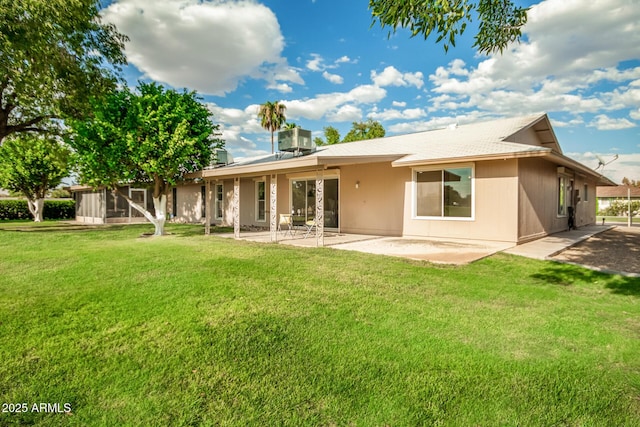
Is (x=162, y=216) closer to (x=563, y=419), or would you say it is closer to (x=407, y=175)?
(x=407, y=175)

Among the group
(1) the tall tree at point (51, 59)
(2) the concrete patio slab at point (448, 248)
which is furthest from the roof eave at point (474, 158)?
(1) the tall tree at point (51, 59)

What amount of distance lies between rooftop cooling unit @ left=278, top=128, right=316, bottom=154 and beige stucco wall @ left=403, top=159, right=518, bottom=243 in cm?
622

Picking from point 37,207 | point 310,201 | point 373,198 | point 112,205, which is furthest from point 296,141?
point 37,207

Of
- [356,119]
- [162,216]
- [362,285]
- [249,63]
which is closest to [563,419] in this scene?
[362,285]

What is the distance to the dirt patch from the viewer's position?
6.93 meters

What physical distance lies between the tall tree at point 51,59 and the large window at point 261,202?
718cm

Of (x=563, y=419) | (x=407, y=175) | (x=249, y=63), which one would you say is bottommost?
(x=563, y=419)

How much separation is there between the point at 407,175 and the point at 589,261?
5411 millimetres

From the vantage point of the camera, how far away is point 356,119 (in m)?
42.3

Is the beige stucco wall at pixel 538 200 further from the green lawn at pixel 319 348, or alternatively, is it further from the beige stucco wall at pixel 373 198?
the green lawn at pixel 319 348

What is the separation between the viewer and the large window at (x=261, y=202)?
16500mm

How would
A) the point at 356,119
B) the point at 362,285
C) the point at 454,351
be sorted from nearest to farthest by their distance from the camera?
the point at 454,351
the point at 362,285
the point at 356,119

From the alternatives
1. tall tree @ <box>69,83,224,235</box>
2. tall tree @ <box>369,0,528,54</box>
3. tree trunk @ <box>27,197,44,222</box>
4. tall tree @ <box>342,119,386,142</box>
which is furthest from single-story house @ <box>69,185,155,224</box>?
tall tree @ <box>342,119,386,142</box>

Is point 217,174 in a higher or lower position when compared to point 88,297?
higher
